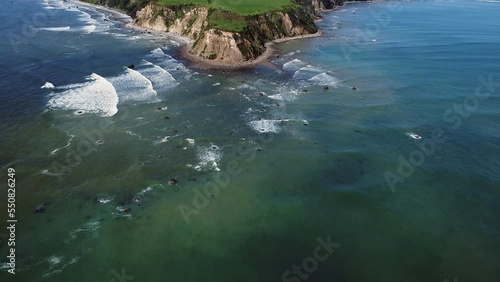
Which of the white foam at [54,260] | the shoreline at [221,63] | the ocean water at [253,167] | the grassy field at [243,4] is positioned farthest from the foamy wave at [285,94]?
the white foam at [54,260]

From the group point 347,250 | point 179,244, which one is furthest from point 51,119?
point 347,250

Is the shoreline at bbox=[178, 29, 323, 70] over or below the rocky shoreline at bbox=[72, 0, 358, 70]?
below

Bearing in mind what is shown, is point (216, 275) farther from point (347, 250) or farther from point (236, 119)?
point (236, 119)

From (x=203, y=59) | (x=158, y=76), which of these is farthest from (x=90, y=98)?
(x=203, y=59)

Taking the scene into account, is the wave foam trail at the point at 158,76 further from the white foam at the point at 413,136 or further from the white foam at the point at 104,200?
the white foam at the point at 413,136

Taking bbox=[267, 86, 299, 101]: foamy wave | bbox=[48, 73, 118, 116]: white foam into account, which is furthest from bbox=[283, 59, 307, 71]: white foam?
bbox=[48, 73, 118, 116]: white foam

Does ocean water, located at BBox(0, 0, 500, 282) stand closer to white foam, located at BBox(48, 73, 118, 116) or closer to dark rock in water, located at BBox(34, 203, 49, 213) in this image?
white foam, located at BBox(48, 73, 118, 116)
